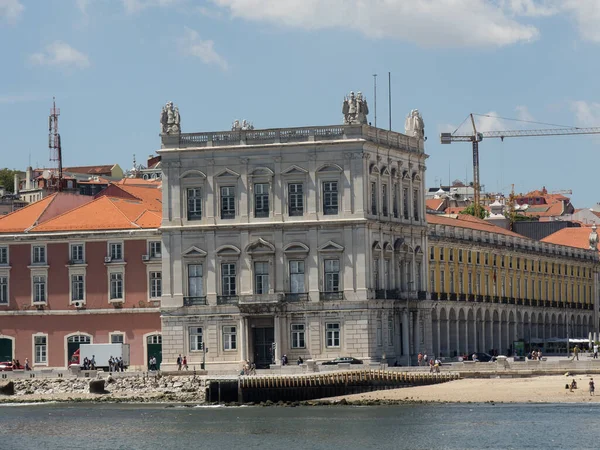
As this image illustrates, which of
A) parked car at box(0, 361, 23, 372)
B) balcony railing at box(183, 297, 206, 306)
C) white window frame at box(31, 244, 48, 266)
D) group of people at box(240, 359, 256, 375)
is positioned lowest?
group of people at box(240, 359, 256, 375)

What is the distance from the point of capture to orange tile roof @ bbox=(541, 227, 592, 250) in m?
178

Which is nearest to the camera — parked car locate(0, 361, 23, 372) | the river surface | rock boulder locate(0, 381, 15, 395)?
the river surface

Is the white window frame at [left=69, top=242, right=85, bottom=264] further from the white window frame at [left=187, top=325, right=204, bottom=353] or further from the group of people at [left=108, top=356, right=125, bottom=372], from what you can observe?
the white window frame at [left=187, top=325, right=204, bottom=353]

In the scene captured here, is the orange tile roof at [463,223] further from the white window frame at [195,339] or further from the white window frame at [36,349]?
the white window frame at [36,349]

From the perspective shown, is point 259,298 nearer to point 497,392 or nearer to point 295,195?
point 295,195

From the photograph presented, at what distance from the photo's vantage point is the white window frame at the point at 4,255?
127 m

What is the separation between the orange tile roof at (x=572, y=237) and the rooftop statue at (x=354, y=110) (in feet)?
201

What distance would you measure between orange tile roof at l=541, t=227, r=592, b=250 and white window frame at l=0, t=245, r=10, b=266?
6365cm

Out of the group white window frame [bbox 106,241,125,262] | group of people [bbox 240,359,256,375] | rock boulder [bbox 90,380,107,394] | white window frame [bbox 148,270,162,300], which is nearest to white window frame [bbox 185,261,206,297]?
white window frame [bbox 148,270,162,300]

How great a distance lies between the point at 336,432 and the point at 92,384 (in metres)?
26.4

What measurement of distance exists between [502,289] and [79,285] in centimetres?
3751

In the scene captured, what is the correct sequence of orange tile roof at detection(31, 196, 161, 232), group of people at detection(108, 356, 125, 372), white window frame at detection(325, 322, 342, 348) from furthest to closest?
orange tile roof at detection(31, 196, 161, 232) → group of people at detection(108, 356, 125, 372) → white window frame at detection(325, 322, 342, 348)

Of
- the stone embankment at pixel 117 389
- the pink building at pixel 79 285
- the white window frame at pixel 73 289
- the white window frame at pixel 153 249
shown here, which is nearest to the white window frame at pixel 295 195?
the pink building at pixel 79 285

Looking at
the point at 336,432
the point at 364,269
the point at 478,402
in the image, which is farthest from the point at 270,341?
the point at 336,432
